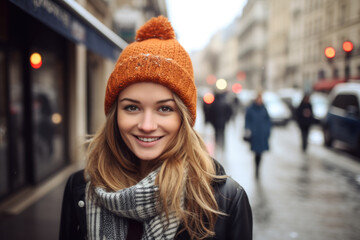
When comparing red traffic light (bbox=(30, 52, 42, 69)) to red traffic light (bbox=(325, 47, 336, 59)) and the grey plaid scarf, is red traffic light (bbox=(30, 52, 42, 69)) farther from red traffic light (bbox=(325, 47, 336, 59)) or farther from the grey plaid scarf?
red traffic light (bbox=(325, 47, 336, 59))

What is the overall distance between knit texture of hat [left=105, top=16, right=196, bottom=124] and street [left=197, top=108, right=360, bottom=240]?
11.2 feet

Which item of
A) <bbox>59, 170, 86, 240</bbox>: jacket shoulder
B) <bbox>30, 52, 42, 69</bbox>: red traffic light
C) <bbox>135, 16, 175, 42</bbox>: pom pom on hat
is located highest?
<bbox>30, 52, 42, 69</bbox>: red traffic light

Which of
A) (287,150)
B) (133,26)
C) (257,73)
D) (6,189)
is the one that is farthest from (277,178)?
(257,73)

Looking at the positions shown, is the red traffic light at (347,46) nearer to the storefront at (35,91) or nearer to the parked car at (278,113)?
the storefront at (35,91)

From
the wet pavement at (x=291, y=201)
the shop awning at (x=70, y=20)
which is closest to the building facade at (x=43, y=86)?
the shop awning at (x=70, y=20)

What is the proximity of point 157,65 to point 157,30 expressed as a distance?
0.25 meters

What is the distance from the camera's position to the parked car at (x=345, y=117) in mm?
9953

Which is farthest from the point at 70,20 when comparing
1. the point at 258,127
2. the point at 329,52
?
the point at 329,52

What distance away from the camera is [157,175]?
1.58m

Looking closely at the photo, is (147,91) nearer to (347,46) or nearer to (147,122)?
(147,122)

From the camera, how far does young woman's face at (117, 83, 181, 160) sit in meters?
1.57

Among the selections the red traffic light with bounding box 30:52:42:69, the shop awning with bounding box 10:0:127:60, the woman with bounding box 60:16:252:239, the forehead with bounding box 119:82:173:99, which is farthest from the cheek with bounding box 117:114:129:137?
the red traffic light with bounding box 30:52:42:69

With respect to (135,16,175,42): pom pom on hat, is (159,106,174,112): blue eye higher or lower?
lower

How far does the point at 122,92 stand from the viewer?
5.35 ft
